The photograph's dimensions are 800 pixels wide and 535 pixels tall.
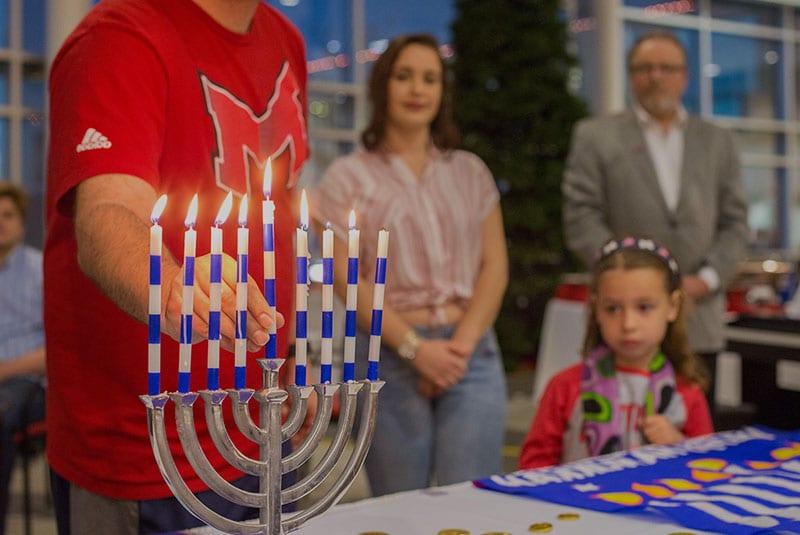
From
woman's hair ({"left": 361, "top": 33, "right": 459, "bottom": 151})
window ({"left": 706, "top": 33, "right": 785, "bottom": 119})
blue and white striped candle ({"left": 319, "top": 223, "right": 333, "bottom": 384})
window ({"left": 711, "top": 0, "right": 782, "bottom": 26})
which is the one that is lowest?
blue and white striped candle ({"left": 319, "top": 223, "right": 333, "bottom": 384})

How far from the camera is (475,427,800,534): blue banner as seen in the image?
1329 millimetres

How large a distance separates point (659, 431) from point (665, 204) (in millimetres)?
1365

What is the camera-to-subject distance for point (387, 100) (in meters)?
2.76

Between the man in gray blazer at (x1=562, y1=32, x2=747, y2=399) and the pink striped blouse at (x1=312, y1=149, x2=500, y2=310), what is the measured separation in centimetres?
78

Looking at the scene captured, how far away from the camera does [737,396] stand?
516 centimetres

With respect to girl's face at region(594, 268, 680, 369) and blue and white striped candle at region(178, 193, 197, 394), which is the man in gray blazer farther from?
blue and white striped candle at region(178, 193, 197, 394)

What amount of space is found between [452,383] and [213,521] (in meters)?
1.57

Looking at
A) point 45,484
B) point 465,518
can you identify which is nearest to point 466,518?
point 465,518

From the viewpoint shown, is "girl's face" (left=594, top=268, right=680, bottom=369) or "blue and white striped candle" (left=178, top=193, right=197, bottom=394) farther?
"girl's face" (left=594, top=268, right=680, bottom=369)

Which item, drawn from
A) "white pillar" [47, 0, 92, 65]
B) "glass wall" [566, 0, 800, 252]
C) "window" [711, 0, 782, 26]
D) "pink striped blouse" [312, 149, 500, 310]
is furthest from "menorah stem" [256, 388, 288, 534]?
"window" [711, 0, 782, 26]

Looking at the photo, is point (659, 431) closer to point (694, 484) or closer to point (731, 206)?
point (694, 484)

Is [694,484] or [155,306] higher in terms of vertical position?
[155,306]

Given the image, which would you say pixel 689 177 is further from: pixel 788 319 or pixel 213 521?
pixel 213 521

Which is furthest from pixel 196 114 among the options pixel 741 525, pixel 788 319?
pixel 788 319
